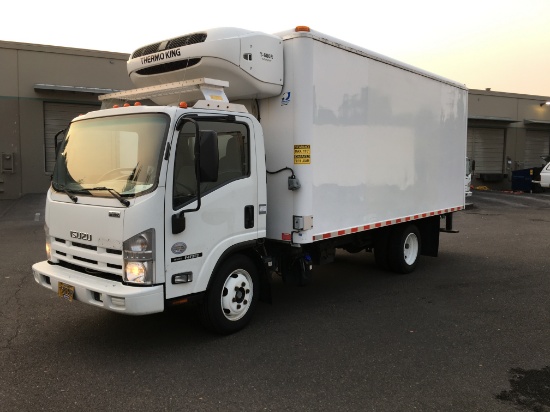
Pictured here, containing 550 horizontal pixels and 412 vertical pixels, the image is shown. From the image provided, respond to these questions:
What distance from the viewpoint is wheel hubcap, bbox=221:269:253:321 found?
4.94m

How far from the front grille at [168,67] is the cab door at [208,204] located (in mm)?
828

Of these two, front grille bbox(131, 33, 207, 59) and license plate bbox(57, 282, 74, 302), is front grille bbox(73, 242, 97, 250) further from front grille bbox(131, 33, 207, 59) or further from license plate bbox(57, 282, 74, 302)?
front grille bbox(131, 33, 207, 59)

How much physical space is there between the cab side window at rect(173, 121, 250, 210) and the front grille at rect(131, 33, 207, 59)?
1.01 metres

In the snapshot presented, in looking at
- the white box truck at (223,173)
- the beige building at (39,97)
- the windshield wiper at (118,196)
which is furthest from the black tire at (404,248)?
the beige building at (39,97)

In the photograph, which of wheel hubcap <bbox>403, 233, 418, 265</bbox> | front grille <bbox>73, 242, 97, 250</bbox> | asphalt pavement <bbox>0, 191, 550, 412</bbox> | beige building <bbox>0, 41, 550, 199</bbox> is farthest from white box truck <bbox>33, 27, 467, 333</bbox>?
beige building <bbox>0, 41, 550, 199</bbox>

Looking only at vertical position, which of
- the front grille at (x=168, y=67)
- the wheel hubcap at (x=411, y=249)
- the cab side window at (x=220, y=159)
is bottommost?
the wheel hubcap at (x=411, y=249)

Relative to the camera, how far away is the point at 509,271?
27.0 feet

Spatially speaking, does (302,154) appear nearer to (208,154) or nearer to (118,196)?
(208,154)

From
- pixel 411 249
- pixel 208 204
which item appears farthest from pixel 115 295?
pixel 411 249

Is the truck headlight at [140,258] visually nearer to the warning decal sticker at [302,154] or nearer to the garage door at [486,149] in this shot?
the warning decal sticker at [302,154]

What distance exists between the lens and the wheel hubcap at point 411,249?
809 cm

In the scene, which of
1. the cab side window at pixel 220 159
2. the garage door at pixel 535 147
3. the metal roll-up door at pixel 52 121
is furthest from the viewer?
the garage door at pixel 535 147

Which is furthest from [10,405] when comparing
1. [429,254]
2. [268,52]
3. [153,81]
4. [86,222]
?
[429,254]

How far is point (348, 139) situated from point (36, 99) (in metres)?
15.9
